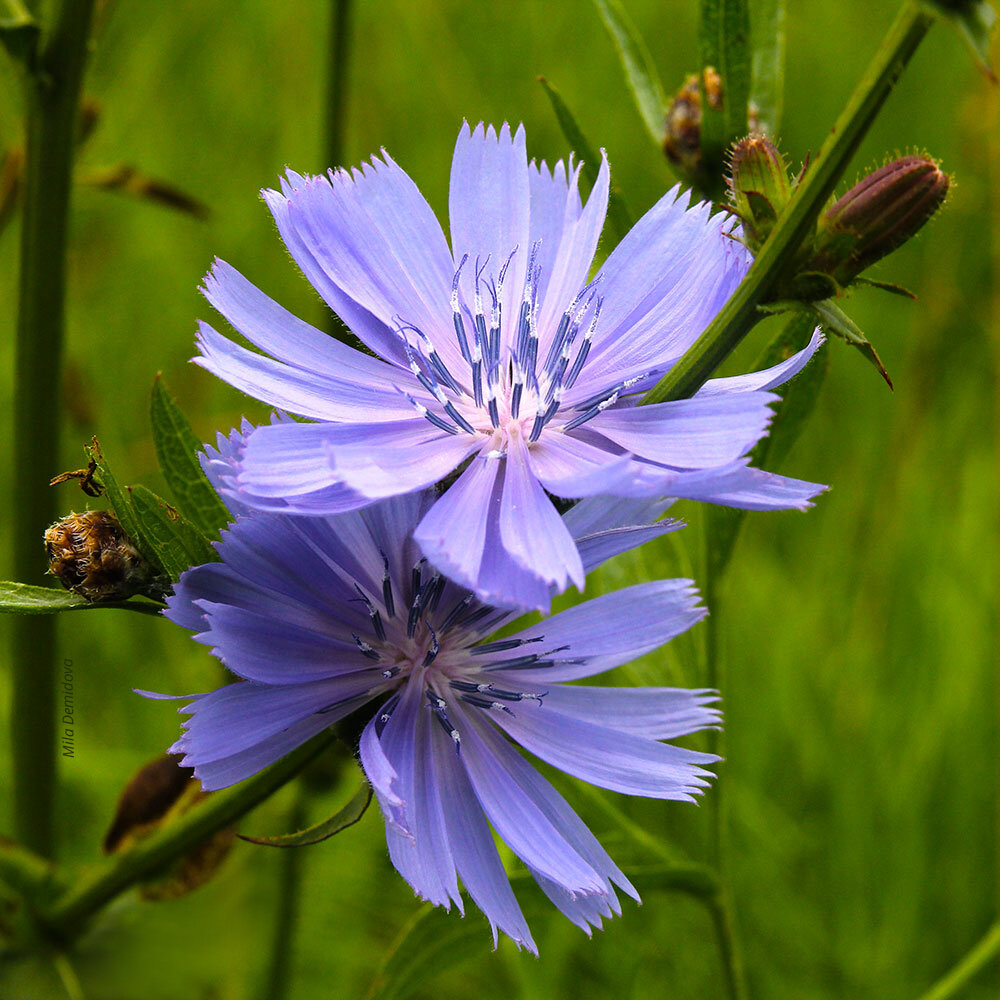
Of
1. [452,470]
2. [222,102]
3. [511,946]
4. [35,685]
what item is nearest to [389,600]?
[452,470]

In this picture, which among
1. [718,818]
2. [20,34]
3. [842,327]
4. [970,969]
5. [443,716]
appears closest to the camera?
[842,327]

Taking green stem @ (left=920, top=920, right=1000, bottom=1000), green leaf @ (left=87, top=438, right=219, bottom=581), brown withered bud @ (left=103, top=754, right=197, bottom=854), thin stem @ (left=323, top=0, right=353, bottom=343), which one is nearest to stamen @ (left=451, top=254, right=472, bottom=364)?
green leaf @ (left=87, top=438, right=219, bottom=581)

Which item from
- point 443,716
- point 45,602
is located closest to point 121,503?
point 45,602

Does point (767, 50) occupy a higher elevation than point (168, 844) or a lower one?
higher

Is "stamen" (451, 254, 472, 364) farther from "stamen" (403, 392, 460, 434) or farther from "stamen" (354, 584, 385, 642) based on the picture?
"stamen" (354, 584, 385, 642)

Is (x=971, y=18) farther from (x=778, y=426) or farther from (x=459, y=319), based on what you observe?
(x=778, y=426)

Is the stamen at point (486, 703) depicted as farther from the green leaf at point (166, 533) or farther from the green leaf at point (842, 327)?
the green leaf at point (842, 327)
